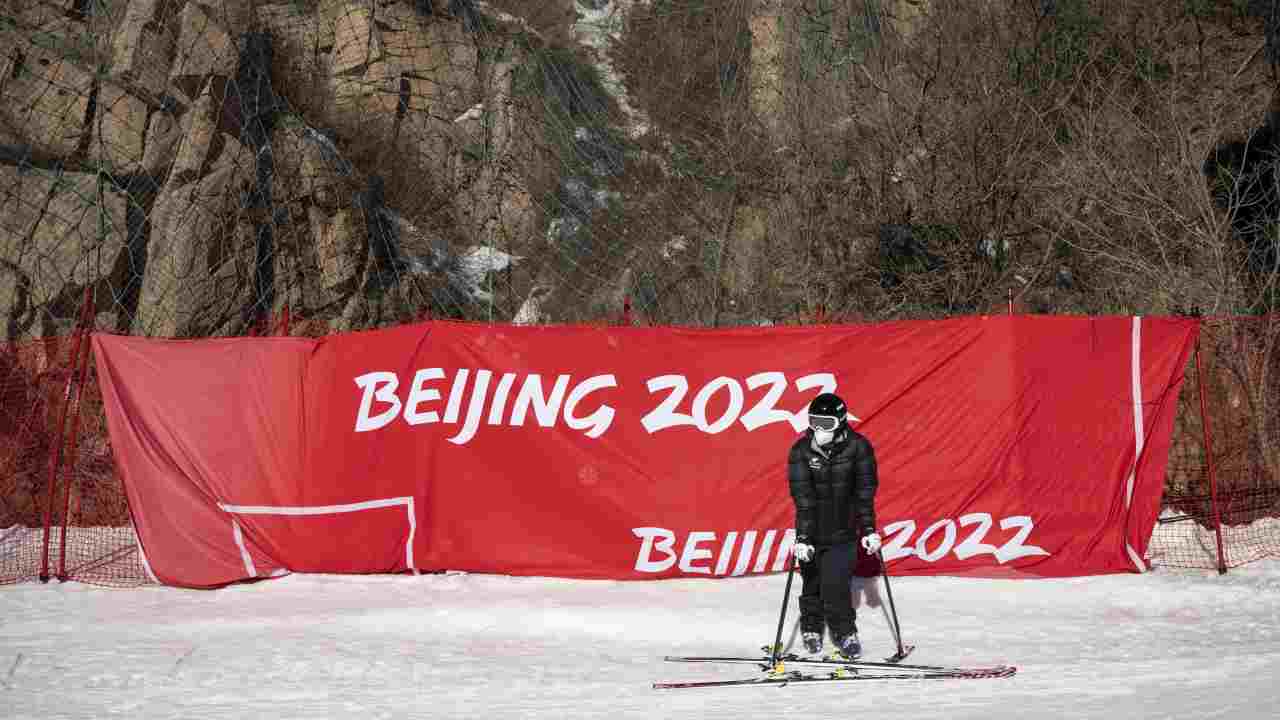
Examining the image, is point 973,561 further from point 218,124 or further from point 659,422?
point 218,124

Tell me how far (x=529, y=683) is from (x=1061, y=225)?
48.0ft

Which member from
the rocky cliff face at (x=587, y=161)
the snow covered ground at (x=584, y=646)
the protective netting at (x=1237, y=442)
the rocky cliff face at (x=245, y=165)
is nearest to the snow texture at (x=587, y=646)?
the snow covered ground at (x=584, y=646)

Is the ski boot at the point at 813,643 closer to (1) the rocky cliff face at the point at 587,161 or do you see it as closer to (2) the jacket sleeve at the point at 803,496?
(2) the jacket sleeve at the point at 803,496

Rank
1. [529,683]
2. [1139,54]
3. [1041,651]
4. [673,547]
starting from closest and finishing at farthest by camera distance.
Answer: [529,683]
[1041,651]
[673,547]
[1139,54]

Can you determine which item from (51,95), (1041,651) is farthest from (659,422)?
(51,95)

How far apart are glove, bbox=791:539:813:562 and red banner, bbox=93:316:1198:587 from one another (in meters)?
2.24

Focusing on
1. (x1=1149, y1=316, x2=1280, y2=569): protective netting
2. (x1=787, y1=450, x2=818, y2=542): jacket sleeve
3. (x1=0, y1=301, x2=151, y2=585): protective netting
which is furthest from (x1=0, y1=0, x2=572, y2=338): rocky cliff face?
(x1=787, y1=450, x2=818, y2=542): jacket sleeve

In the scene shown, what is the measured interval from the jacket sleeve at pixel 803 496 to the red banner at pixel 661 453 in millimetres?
2064

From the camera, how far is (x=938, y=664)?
745cm

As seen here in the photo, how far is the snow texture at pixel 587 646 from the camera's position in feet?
21.5

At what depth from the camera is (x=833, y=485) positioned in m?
7.81

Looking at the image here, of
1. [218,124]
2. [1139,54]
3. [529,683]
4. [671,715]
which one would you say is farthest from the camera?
[218,124]

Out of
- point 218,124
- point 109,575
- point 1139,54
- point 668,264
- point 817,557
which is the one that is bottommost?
point 109,575

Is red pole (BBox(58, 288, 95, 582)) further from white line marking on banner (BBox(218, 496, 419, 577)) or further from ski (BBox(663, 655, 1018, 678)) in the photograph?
ski (BBox(663, 655, 1018, 678))
